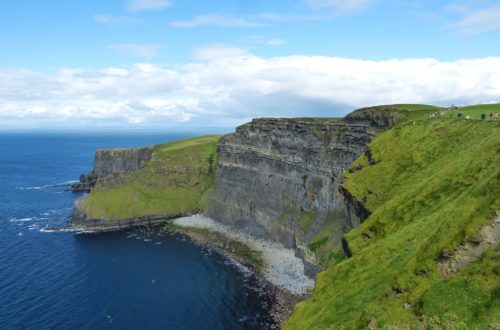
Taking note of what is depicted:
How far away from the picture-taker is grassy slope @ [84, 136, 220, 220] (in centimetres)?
14925

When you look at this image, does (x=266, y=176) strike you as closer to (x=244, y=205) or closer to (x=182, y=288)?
(x=244, y=205)

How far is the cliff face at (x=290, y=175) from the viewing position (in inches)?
4154

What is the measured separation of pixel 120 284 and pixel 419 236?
2990 inches

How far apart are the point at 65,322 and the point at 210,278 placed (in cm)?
3378

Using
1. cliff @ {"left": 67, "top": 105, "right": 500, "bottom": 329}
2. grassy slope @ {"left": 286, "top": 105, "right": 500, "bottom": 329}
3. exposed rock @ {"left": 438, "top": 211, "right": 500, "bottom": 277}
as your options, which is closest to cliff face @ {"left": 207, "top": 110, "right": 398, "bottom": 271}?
cliff @ {"left": 67, "top": 105, "right": 500, "bottom": 329}

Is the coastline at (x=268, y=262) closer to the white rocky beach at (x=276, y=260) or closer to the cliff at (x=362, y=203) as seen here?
the white rocky beach at (x=276, y=260)

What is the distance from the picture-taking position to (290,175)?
126062mm

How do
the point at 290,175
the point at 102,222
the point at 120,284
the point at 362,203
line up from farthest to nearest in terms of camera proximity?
1. the point at 102,222
2. the point at 290,175
3. the point at 120,284
4. the point at 362,203

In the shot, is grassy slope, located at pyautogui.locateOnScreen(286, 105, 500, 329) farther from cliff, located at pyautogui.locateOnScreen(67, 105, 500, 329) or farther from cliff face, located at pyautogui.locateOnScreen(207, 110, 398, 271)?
cliff face, located at pyautogui.locateOnScreen(207, 110, 398, 271)

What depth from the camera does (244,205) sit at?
462 ft

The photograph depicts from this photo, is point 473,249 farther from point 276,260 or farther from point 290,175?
point 290,175

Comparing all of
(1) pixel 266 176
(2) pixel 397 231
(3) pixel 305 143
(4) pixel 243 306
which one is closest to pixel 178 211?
(1) pixel 266 176

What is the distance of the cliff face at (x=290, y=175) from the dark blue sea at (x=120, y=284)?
22310 mm

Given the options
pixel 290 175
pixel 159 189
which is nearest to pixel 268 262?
pixel 290 175
